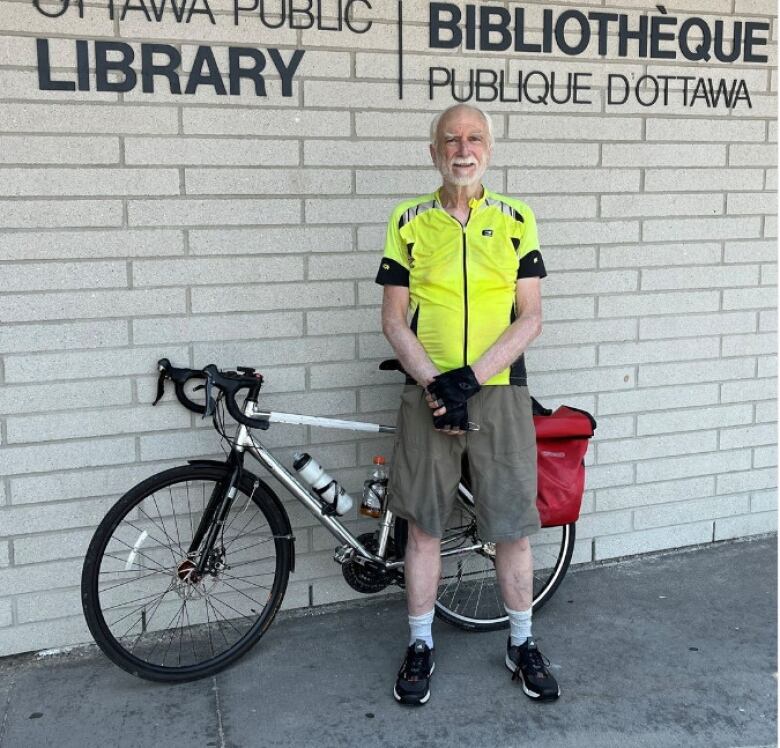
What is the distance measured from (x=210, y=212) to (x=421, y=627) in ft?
5.80

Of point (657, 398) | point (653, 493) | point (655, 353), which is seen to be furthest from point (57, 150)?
point (653, 493)

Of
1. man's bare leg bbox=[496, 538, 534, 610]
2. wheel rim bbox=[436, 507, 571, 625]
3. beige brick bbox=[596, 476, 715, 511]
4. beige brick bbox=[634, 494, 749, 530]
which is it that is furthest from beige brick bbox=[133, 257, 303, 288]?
beige brick bbox=[634, 494, 749, 530]

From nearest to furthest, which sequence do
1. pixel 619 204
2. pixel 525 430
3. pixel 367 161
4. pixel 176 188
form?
pixel 525 430 < pixel 176 188 < pixel 367 161 < pixel 619 204

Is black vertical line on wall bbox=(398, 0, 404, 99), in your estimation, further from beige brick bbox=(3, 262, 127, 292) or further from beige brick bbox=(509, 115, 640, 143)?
beige brick bbox=(3, 262, 127, 292)

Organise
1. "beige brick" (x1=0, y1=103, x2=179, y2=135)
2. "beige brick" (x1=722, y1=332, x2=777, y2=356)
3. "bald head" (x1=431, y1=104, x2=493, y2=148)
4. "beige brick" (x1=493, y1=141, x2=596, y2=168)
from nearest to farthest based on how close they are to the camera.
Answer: "bald head" (x1=431, y1=104, x2=493, y2=148) < "beige brick" (x1=0, y1=103, x2=179, y2=135) < "beige brick" (x1=493, y1=141, x2=596, y2=168) < "beige brick" (x1=722, y1=332, x2=777, y2=356)

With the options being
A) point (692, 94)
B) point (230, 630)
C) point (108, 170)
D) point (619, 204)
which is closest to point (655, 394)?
point (619, 204)

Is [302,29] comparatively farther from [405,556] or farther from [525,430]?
[405,556]

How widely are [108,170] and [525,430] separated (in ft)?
5.94

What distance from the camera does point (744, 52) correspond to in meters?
4.43

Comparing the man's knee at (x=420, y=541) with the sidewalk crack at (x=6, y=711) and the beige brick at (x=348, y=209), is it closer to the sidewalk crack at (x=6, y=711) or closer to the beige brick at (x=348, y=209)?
the beige brick at (x=348, y=209)

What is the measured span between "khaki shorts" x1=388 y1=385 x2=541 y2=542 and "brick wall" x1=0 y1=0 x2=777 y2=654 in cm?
72

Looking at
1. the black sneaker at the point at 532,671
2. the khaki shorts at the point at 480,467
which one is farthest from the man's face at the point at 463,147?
the black sneaker at the point at 532,671

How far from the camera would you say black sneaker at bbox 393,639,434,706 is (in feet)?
10.9

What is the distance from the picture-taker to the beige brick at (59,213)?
3385mm
